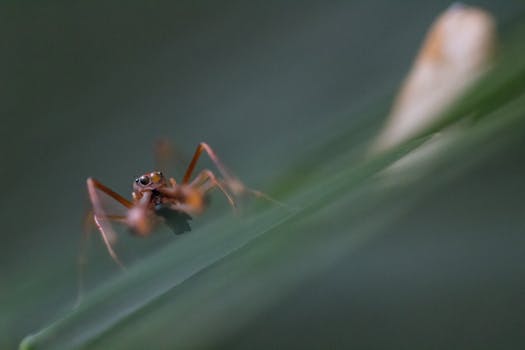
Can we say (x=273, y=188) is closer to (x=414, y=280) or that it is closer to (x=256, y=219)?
(x=256, y=219)

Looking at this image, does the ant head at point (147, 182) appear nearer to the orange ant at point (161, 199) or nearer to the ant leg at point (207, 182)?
the orange ant at point (161, 199)

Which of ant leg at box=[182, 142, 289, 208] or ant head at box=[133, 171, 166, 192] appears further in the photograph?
ant head at box=[133, 171, 166, 192]

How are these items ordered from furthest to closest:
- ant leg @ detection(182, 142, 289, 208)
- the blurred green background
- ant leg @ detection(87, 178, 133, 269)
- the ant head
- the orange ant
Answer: the ant head → ant leg @ detection(87, 178, 133, 269) → the orange ant → ant leg @ detection(182, 142, 289, 208) → the blurred green background

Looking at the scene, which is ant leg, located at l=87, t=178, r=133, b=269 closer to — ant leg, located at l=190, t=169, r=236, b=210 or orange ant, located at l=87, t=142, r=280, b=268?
orange ant, located at l=87, t=142, r=280, b=268

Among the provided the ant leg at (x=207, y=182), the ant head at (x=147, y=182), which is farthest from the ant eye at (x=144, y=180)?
the ant leg at (x=207, y=182)

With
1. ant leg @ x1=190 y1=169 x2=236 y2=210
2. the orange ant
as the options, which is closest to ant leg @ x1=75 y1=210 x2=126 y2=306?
the orange ant

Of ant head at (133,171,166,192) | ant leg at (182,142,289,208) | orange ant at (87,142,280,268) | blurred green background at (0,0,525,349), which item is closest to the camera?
blurred green background at (0,0,525,349)
